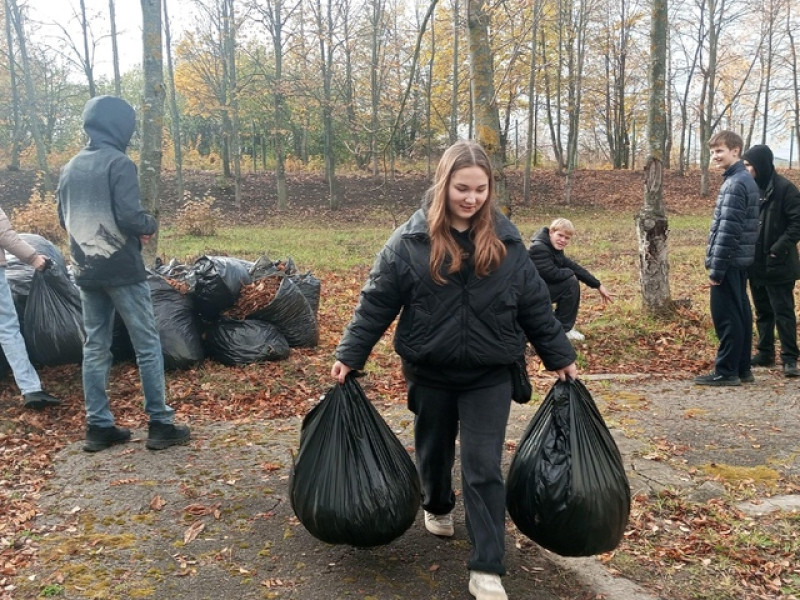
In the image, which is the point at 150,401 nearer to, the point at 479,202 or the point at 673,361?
the point at 479,202


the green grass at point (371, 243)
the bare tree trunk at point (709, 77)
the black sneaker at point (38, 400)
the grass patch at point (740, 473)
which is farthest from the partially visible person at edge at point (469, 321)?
the bare tree trunk at point (709, 77)

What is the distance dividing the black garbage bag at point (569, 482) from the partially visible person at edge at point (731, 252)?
3167 millimetres

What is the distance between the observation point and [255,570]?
9.57ft

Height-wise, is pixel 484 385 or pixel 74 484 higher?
pixel 484 385

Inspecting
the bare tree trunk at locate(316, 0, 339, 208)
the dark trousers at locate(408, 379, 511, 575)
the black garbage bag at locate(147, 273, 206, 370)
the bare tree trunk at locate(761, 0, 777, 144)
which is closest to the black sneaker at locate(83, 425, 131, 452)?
the black garbage bag at locate(147, 273, 206, 370)

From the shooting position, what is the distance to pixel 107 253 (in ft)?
13.3

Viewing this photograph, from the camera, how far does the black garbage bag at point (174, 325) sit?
5.59 metres

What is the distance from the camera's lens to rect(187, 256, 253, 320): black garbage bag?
586 centimetres

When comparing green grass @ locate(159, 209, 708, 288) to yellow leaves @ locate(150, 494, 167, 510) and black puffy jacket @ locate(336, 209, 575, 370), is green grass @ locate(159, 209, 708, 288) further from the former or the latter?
yellow leaves @ locate(150, 494, 167, 510)

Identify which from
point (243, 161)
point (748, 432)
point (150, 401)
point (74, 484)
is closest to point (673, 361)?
point (748, 432)

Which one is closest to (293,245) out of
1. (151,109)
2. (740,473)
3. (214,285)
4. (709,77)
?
(151,109)

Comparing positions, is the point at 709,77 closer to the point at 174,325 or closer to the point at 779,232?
the point at 779,232

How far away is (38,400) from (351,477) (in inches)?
123

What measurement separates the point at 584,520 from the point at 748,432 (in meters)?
2.52
